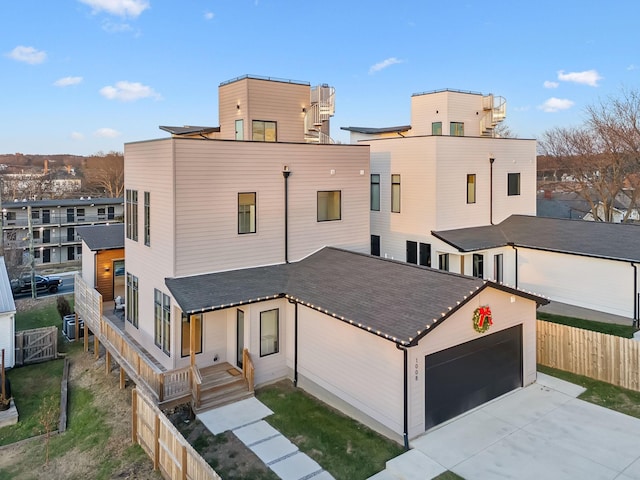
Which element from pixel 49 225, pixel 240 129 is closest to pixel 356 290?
pixel 240 129

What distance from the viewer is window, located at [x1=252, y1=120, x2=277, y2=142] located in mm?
15280

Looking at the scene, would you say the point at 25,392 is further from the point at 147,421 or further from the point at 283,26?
the point at 283,26

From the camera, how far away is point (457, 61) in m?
29.1

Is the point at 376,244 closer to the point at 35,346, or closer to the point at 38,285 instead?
the point at 35,346

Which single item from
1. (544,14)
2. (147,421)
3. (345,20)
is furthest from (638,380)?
(345,20)

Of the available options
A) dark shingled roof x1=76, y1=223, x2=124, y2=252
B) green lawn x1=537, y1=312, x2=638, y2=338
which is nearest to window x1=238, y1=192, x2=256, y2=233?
dark shingled roof x1=76, y1=223, x2=124, y2=252

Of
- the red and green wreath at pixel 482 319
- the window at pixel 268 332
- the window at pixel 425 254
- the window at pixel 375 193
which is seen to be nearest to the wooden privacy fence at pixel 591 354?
the red and green wreath at pixel 482 319

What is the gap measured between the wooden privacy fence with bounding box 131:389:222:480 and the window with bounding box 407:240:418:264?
41.0ft

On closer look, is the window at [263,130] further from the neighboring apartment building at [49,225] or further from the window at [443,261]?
the neighboring apartment building at [49,225]

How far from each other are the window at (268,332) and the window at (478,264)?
10223 mm

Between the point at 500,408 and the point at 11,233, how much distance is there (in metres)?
43.5

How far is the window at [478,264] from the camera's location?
59.7 feet

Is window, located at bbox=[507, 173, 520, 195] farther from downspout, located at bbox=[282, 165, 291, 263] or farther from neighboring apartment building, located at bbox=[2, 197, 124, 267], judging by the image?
neighboring apartment building, located at bbox=[2, 197, 124, 267]

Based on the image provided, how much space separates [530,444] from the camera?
27.4 ft
